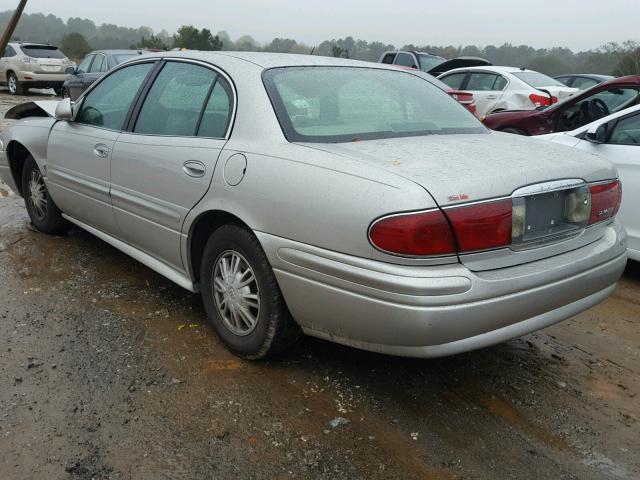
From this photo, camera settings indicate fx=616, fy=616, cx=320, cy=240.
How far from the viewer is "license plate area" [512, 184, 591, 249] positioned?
2.52 meters

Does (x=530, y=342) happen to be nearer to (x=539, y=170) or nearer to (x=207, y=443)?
(x=539, y=170)

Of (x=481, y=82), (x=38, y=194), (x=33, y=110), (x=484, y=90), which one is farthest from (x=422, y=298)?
(x=481, y=82)

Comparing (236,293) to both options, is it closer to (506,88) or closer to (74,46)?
(506,88)

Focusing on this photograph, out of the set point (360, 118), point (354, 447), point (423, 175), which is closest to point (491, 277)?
point (423, 175)

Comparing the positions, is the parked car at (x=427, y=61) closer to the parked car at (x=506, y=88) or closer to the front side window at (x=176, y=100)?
the parked car at (x=506, y=88)

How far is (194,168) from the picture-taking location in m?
3.15

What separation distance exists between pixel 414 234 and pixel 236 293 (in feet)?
3.70

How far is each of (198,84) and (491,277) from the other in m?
1.99

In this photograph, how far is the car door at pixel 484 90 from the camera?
36.6 feet

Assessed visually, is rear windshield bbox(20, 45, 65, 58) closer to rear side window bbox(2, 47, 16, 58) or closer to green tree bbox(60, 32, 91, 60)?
rear side window bbox(2, 47, 16, 58)

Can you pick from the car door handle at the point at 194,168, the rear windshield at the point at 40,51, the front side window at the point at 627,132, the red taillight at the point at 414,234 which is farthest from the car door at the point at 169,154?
the rear windshield at the point at 40,51

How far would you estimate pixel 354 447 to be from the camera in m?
2.51

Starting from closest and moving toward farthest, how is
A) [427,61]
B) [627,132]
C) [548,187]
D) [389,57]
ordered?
[548,187]
[627,132]
[427,61]
[389,57]

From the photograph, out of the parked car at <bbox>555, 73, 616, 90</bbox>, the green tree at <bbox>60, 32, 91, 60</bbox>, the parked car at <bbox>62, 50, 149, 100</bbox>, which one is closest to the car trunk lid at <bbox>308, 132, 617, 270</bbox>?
the parked car at <bbox>62, 50, 149, 100</bbox>
